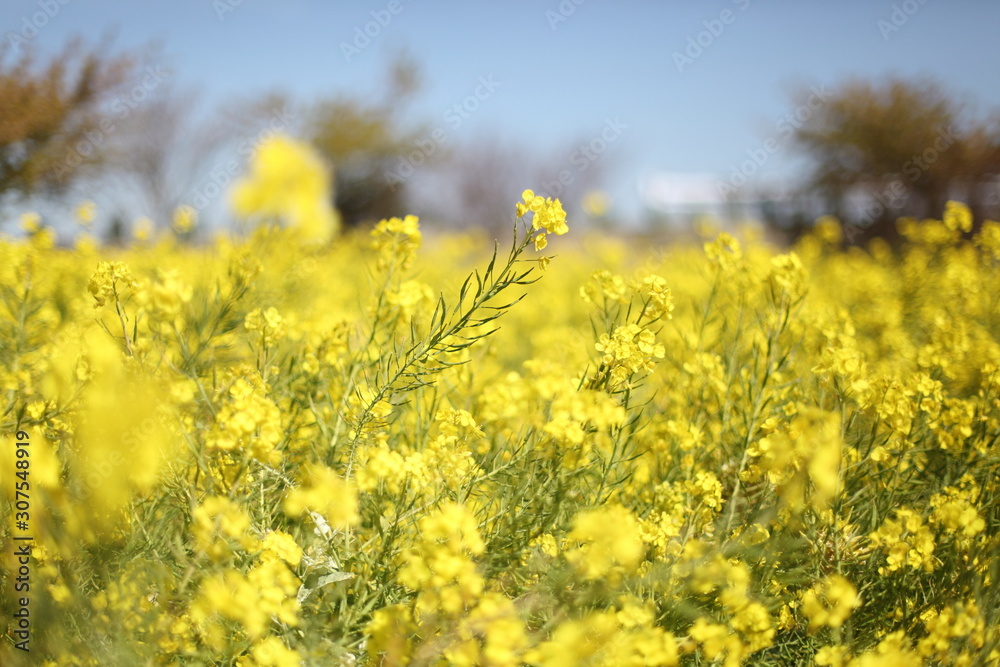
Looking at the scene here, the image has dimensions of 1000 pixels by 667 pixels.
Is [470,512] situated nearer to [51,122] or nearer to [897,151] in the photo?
[51,122]

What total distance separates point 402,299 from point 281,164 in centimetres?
617

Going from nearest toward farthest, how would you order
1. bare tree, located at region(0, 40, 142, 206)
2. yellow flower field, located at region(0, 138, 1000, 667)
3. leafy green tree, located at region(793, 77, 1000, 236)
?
yellow flower field, located at region(0, 138, 1000, 667) < bare tree, located at region(0, 40, 142, 206) < leafy green tree, located at region(793, 77, 1000, 236)

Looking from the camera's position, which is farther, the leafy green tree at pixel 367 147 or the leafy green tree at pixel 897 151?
the leafy green tree at pixel 367 147

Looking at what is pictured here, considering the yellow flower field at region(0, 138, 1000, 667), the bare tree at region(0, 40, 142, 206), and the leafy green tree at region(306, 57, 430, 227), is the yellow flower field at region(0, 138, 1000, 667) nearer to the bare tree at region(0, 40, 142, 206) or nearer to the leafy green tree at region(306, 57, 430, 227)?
the bare tree at region(0, 40, 142, 206)

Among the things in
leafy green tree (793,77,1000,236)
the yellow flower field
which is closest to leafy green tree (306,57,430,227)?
leafy green tree (793,77,1000,236)

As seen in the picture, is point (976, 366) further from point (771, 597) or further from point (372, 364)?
point (372, 364)

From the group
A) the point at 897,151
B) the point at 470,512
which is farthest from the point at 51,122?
the point at 897,151

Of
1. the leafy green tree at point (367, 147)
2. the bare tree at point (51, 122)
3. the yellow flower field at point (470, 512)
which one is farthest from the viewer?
the leafy green tree at point (367, 147)

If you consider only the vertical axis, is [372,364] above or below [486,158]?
below

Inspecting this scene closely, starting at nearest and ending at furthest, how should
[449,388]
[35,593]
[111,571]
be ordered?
1. [35,593]
2. [111,571]
3. [449,388]

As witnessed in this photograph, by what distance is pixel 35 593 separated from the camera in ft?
4.10

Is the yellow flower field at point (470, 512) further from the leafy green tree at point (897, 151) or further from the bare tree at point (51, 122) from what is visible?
the leafy green tree at point (897, 151)

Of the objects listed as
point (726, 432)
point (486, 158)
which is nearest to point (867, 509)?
point (726, 432)

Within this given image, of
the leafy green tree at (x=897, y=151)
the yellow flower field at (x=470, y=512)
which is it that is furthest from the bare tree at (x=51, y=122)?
the leafy green tree at (x=897, y=151)
